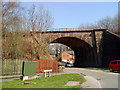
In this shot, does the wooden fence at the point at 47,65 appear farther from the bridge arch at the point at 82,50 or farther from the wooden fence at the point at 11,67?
the bridge arch at the point at 82,50

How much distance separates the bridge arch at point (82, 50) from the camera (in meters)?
51.0

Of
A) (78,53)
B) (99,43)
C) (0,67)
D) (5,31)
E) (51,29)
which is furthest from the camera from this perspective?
(78,53)

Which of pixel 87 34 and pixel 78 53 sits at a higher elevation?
pixel 87 34

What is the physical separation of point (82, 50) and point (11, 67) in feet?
123

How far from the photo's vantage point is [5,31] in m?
27.9

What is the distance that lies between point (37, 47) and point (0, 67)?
1660 centimetres

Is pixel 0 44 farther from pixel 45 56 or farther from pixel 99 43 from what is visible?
pixel 99 43

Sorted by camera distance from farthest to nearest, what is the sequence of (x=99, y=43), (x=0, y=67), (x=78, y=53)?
(x=78, y=53) → (x=99, y=43) → (x=0, y=67)

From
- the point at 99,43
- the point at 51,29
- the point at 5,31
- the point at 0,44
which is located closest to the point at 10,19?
the point at 5,31

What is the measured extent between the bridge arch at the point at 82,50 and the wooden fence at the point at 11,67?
2465 cm

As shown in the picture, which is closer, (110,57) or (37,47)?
(37,47)

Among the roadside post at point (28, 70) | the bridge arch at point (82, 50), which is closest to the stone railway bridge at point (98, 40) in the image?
the bridge arch at point (82, 50)

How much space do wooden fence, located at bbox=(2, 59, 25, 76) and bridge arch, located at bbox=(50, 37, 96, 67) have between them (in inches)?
970

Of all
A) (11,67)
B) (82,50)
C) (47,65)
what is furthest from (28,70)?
(82,50)
